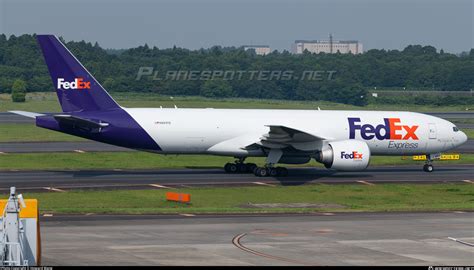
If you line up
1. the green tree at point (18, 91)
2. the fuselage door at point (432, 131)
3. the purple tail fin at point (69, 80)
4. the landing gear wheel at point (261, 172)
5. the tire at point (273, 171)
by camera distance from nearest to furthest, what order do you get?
1. the purple tail fin at point (69, 80)
2. the landing gear wheel at point (261, 172)
3. the tire at point (273, 171)
4. the fuselage door at point (432, 131)
5. the green tree at point (18, 91)

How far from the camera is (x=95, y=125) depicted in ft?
170

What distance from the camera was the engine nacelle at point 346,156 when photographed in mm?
51781

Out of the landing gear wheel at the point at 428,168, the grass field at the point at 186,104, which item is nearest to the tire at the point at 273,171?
the landing gear wheel at the point at 428,168

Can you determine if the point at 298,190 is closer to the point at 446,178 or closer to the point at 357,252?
the point at 446,178

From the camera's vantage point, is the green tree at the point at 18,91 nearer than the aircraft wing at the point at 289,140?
No

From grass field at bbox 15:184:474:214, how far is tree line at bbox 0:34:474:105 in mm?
80363

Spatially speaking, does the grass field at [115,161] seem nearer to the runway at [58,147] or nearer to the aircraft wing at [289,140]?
the runway at [58,147]

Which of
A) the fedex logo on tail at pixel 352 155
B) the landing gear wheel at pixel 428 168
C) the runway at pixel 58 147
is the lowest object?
the landing gear wheel at pixel 428 168

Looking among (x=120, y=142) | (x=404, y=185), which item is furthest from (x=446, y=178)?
(x=120, y=142)

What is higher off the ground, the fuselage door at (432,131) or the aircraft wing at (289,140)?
the fuselage door at (432,131)

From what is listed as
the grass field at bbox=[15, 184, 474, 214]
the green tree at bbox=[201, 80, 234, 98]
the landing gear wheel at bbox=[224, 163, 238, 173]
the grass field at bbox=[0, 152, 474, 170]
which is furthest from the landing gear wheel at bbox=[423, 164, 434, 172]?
the green tree at bbox=[201, 80, 234, 98]

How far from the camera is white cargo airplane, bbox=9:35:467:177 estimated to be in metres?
52.1

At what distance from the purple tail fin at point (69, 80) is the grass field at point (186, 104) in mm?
51325

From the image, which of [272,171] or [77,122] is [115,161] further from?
[272,171]
